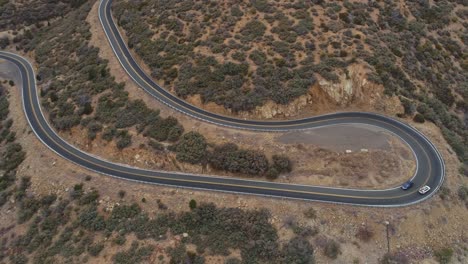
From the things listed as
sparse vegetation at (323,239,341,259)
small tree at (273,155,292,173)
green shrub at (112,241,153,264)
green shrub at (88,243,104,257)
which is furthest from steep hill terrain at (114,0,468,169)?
green shrub at (88,243,104,257)

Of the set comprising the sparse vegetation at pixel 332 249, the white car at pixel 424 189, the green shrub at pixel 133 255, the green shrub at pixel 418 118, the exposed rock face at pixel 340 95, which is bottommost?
the sparse vegetation at pixel 332 249

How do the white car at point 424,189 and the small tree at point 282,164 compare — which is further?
the small tree at point 282,164

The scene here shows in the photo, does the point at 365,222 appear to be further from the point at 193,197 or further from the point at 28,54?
the point at 28,54

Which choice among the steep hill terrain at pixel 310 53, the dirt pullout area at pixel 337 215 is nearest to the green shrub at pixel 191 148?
the dirt pullout area at pixel 337 215

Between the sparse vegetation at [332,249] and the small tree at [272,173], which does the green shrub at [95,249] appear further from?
the sparse vegetation at [332,249]

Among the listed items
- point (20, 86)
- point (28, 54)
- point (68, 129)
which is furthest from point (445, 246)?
point (28, 54)

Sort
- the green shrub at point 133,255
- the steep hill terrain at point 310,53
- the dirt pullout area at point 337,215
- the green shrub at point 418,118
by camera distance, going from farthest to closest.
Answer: the steep hill terrain at point 310,53
the green shrub at point 418,118
the dirt pullout area at point 337,215
the green shrub at point 133,255

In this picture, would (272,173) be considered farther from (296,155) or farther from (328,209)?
(328,209)

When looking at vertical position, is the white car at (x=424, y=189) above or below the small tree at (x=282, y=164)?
A: below

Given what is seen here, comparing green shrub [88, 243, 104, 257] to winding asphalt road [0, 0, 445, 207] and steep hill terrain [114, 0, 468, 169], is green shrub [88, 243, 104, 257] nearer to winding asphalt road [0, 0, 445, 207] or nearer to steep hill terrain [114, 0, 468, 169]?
winding asphalt road [0, 0, 445, 207]
